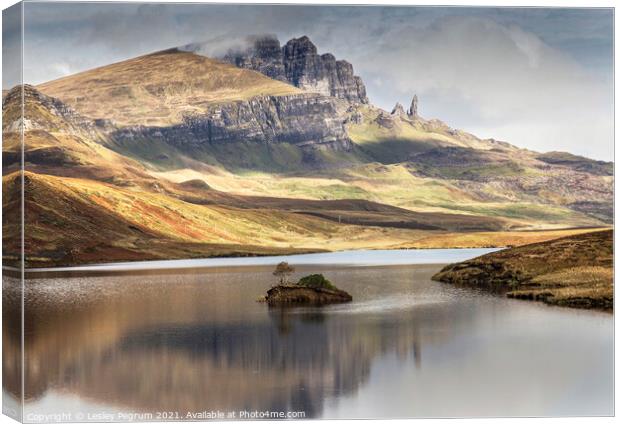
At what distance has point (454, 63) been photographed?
101 metres

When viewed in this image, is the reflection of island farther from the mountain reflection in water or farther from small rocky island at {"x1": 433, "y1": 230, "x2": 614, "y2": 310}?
small rocky island at {"x1": 433, "y1": 230, "x2": 614, "y2": 310}

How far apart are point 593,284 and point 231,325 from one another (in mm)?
25027

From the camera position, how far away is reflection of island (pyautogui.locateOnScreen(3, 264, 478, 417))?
41406 millimetres

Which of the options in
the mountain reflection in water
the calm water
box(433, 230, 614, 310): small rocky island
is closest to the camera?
the calm water

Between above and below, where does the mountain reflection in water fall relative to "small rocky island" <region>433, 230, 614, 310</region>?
below

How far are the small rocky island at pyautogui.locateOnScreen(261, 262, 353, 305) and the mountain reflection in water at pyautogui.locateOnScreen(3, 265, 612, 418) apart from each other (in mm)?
1446

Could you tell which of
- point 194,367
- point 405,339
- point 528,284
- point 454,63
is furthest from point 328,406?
point 454,63

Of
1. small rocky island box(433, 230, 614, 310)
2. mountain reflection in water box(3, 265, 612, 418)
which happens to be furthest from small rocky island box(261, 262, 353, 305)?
small rocky island box(433, 230, 614, 310)

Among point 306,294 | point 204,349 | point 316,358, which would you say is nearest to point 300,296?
point 306,294

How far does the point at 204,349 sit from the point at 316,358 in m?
5.97

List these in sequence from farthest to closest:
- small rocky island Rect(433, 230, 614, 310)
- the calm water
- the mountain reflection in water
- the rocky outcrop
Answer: the rocky outcrop
small rocky island Rect(433, 230, 614, 310)
the mountain reflection in water
the calm water

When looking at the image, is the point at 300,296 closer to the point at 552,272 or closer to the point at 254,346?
the point at 254,346

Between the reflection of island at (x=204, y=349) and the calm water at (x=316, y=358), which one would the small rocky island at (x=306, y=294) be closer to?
the calm water at (x=316, y=358)

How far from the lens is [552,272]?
252 ft
